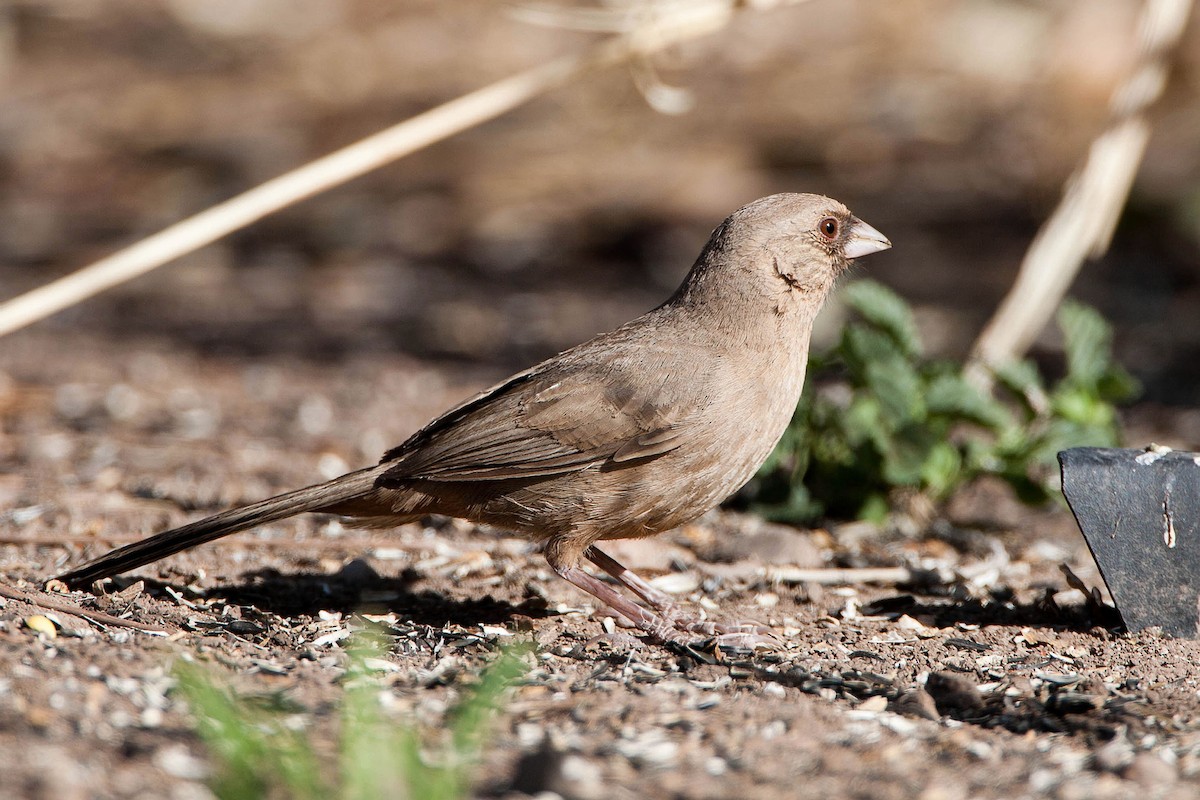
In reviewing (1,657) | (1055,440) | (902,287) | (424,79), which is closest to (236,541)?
(1,657)

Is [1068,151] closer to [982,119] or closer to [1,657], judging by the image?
[982,119]

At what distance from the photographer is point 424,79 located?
12.1m

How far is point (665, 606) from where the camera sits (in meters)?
4.17

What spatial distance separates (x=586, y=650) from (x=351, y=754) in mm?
1506

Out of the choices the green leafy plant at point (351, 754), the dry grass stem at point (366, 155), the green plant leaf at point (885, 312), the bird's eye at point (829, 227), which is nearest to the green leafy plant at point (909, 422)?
the green plant leaf at point (885, 312)

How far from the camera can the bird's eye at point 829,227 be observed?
4484 mm

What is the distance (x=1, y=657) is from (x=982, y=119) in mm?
10403

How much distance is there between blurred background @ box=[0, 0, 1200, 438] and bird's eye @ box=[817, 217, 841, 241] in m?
3.51

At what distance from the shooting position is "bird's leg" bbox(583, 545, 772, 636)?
3.99 metres

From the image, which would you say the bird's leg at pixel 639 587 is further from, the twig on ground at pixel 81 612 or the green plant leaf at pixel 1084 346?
the green plant leaf at pixel 1084 346

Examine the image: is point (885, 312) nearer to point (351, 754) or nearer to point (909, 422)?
point (909, 422)

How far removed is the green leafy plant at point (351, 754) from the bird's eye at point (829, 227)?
2.26m

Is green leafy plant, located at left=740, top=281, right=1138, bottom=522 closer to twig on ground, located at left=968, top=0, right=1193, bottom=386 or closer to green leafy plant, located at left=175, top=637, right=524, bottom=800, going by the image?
twig on ground, located at left=968, top=0, right=1193, bottom=386

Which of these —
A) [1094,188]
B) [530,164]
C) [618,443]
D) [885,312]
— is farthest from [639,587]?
[530,164]
